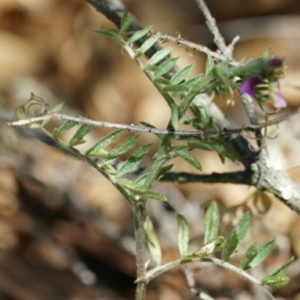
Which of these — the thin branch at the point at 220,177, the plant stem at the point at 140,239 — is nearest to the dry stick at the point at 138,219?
the plant stem at the point at 140,239

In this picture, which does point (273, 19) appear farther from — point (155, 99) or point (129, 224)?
point (129, 224)

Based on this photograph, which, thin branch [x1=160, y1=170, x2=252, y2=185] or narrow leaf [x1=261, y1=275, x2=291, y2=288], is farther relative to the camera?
thin branch [x1=160, y1=170, x2=252, y2=185]

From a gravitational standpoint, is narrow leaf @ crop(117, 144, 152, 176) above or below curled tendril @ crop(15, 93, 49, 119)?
below

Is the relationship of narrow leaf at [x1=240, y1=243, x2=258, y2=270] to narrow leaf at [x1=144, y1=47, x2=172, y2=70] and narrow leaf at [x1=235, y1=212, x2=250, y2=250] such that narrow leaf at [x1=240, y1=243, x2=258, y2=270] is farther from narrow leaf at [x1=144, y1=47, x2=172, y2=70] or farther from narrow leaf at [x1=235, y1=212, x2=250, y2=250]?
narrow leaf at [x1=144, y1=47, x2=172, y2=70]

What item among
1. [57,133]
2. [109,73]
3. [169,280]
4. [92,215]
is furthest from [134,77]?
[57,133]

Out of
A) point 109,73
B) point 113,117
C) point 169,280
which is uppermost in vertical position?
point 109,73

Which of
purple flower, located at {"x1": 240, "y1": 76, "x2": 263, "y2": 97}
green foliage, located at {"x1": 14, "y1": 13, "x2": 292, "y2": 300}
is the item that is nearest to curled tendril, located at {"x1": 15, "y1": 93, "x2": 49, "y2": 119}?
green foliage, located at {"x1": 14, "y1": 13, "x2": 292, "y2": 300}
